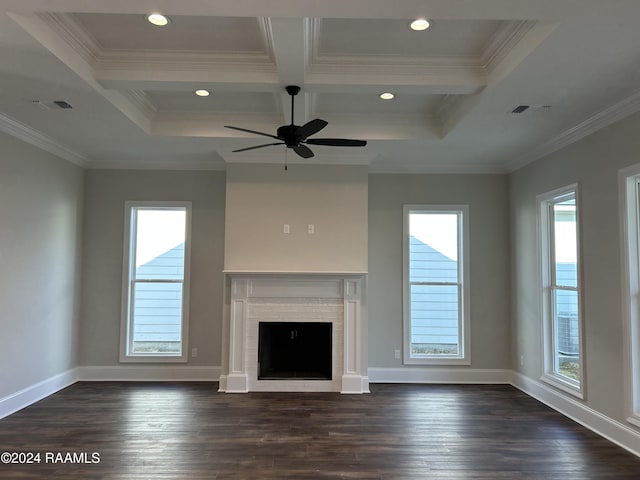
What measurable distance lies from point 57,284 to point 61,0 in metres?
3.83

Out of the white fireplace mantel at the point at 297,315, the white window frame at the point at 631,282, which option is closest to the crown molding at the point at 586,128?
the white window frame at the point at 631,282

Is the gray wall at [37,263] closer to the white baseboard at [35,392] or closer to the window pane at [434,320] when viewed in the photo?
the white baseboard at [35,392]

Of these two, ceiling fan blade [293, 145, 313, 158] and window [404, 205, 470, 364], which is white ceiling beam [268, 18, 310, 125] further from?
window [404, 205, 470, 364]

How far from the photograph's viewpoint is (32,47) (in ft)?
8.76

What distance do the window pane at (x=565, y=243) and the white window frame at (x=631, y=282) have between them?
729 millimetres

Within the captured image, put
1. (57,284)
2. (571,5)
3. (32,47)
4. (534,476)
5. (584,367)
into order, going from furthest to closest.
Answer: (57,284) < (584,367) < (534,476) < (32,47) < (571,5)

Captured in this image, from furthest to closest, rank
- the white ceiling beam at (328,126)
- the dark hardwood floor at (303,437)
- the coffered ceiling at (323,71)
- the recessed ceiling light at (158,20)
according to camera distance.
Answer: the white ceiling beam at (328,126)
the dark hardwood floor at (303,437)
the recessed ceiling light at (158,20)
the coffered ceiling at (323,71)

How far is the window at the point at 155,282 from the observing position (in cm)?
557

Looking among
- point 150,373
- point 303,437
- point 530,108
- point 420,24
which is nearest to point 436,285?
point 530,108

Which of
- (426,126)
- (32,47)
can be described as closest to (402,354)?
(426,126)

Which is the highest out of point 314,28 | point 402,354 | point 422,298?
point 314,28

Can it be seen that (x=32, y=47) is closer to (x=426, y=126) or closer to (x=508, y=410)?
(x=426, y=126)

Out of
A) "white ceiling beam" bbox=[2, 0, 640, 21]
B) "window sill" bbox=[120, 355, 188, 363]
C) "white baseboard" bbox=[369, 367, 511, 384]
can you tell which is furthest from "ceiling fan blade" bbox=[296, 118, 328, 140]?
"window sill" bbox=[120, 355, 188, 363]

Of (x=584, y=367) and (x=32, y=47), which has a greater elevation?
(x=32, y=47)
